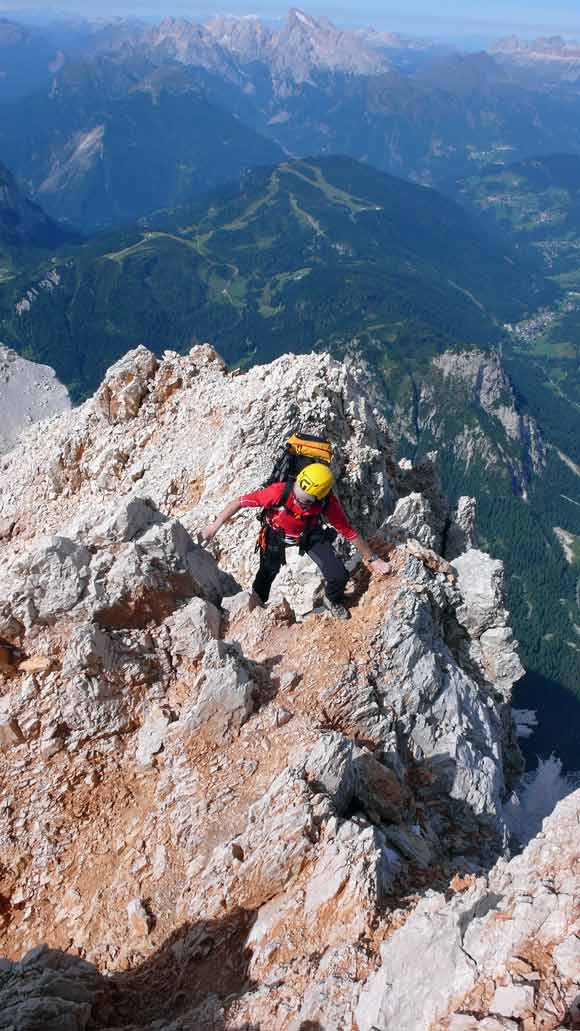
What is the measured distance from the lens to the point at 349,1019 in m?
9.20

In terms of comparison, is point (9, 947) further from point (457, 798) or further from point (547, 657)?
point (547, 657)

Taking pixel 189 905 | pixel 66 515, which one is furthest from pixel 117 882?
pixel 66 515

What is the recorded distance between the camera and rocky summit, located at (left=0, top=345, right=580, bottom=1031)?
960 cm

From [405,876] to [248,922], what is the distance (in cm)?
316

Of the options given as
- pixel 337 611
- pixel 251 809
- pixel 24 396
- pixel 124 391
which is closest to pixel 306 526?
pixel 337 611

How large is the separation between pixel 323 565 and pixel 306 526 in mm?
1109

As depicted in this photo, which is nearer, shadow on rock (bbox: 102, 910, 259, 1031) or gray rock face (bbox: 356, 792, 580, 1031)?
gray rock face (bbox: 356, 792, 580, 1031)

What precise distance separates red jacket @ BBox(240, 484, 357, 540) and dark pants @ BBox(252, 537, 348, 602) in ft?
2.10

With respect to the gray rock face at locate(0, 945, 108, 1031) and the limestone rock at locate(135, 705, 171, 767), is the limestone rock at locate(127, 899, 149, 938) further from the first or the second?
the limestone rock at locate(135, 705, 171, 767)

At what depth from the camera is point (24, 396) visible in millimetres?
70125

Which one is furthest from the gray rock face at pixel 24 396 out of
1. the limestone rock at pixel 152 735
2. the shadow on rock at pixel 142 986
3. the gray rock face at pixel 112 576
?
the shadow on rock at pixel 142 986

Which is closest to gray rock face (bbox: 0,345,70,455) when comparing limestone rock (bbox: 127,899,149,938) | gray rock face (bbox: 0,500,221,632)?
gray rock face (bbox: 0,500,221,632)

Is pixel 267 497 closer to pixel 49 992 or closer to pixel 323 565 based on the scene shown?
pixel 323 565

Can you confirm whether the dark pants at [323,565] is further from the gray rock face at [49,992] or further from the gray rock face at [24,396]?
the gray rock face at [24,396]
